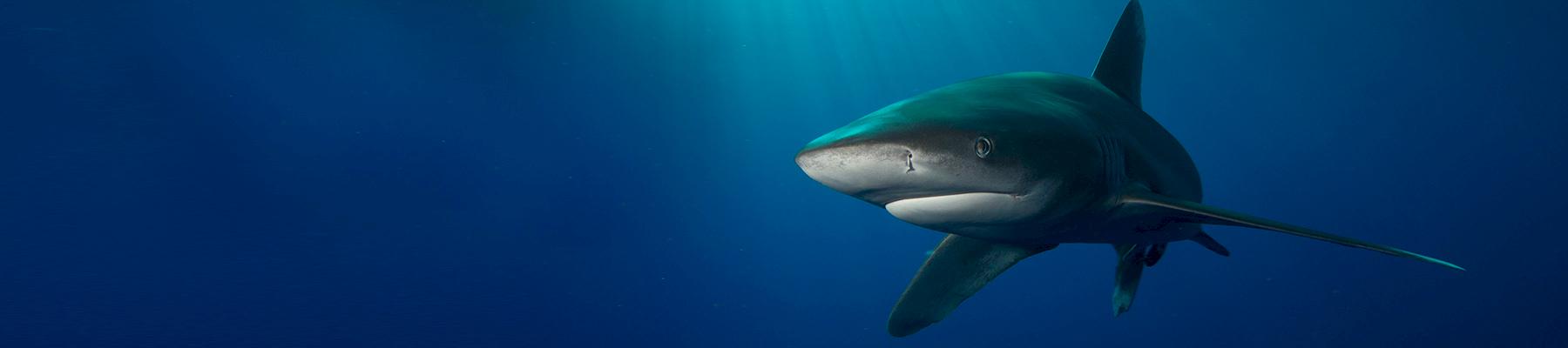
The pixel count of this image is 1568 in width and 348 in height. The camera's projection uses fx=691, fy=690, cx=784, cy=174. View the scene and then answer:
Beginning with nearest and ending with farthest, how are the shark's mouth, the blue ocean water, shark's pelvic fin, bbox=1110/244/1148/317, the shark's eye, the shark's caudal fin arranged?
the shark's eye < the shark's mouth < the shark's caudal fin < shark's pelvic fin, bbox=1110/244/1148/317 < the blue ocean water

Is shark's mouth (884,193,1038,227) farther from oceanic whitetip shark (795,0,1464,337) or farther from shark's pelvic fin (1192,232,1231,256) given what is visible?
shark's pelvic fin (1192,232,1231,256)

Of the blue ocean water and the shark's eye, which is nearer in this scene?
the shark's eye

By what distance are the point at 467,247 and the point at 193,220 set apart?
12.1 ft

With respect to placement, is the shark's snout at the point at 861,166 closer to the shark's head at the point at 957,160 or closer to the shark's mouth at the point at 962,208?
the shark's head at the point at 957,160

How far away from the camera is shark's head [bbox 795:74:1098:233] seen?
1707mm

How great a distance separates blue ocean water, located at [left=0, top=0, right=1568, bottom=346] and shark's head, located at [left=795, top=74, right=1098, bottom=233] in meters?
9.84

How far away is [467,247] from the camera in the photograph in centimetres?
1198

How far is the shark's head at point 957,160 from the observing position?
1.71m

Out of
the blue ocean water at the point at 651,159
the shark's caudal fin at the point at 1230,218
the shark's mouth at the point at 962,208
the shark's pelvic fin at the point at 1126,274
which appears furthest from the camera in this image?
→ the blue ocean water at the point at 651,159

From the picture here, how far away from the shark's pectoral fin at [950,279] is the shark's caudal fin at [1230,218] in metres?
1.21

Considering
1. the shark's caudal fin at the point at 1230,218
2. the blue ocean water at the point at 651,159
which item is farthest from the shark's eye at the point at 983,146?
the blue ocean water at the point at 651,159

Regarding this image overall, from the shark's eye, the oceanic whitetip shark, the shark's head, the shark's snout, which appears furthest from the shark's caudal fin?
the shark's snout

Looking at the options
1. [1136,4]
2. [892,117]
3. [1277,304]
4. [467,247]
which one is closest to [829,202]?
[1277,304]

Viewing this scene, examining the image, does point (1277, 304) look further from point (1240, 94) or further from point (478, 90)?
point (478, 90)
